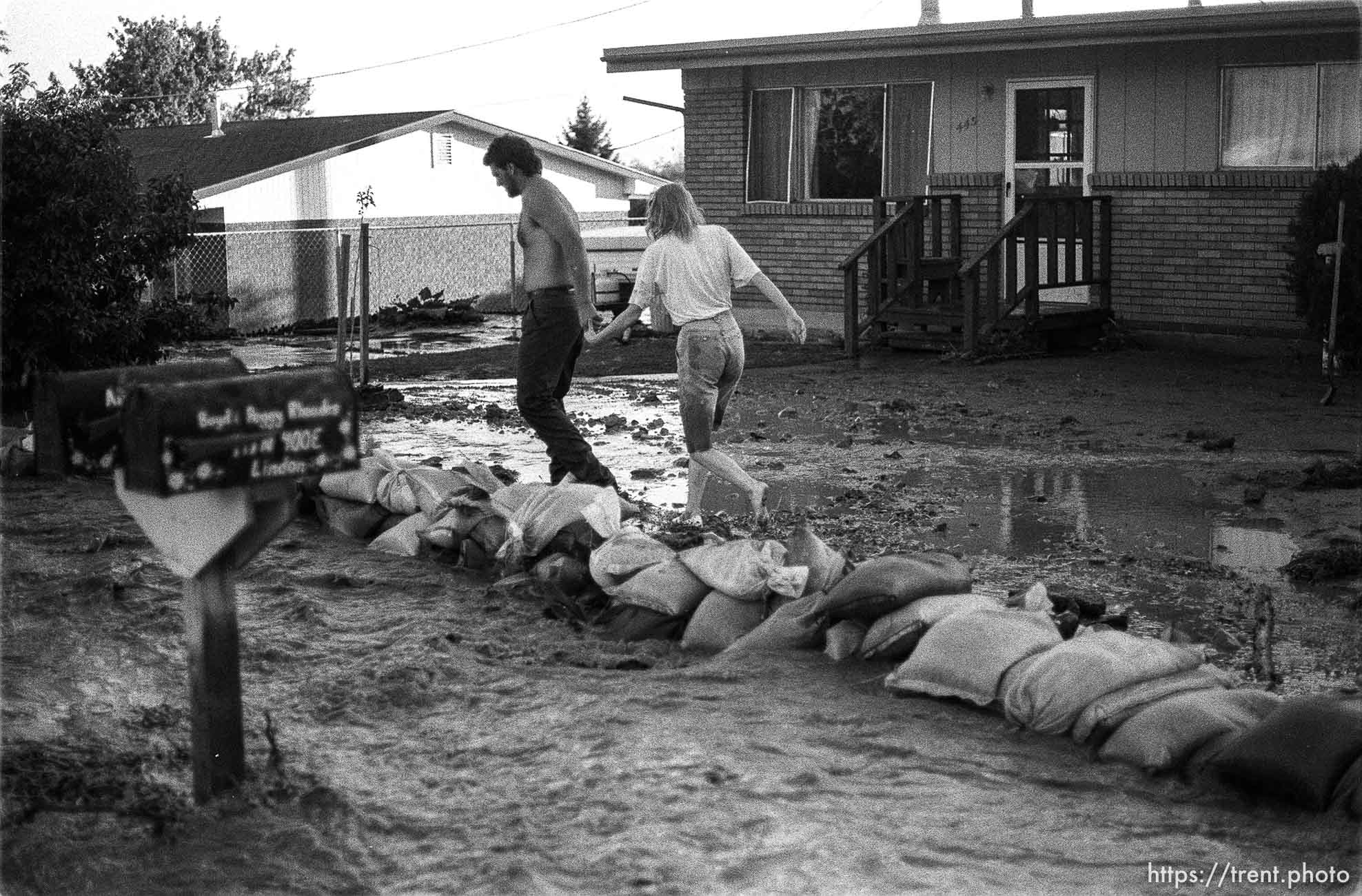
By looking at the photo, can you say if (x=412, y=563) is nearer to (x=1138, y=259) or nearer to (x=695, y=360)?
(x=695, y=360)

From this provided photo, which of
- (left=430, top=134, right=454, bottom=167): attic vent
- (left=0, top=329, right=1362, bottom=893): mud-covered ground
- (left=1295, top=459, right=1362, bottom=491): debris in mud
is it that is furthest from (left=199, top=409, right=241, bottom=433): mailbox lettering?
(left=430, top=134, right=454, bottom=167): attic vent

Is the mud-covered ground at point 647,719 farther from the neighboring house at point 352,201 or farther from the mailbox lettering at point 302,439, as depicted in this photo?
the neighboring house at point 352,201

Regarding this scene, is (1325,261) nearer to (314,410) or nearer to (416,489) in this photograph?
(416,489)

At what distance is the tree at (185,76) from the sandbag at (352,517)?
58343mm

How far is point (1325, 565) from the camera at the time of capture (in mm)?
6801

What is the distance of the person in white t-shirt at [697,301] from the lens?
793cm

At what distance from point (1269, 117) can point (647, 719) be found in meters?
12.5

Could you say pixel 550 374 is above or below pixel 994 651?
above

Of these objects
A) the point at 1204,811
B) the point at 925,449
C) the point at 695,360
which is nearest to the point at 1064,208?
the point at 925,449

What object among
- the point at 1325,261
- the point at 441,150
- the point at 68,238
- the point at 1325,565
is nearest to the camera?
the point at 1325,565

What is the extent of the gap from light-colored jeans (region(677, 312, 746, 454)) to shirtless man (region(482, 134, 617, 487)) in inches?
23.5

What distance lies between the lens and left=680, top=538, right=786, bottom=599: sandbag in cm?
598

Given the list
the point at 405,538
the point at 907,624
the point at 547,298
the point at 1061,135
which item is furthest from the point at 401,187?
the point at 907,624

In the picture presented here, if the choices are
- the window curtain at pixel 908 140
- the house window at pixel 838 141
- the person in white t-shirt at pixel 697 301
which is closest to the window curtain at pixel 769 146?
the house window at pixel 838 141
